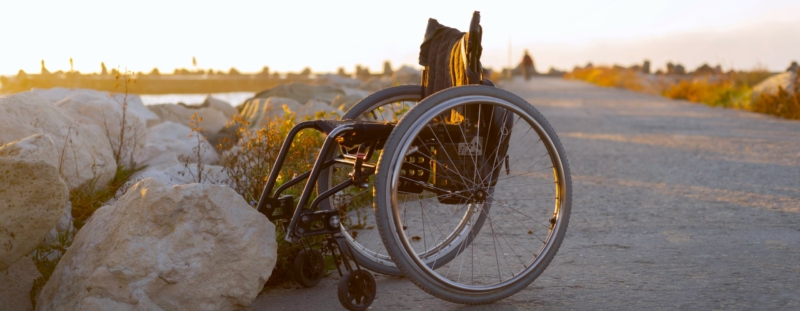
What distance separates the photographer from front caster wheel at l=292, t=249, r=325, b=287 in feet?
12.2

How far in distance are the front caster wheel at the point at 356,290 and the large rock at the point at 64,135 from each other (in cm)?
245

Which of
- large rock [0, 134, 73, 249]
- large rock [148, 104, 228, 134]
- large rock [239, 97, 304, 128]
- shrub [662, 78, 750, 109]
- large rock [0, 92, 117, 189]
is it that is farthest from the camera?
shrub [662, 78, 750, 109]

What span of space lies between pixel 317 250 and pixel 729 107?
1475cm

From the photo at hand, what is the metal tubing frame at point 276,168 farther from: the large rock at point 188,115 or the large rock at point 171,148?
the large rock at point 188,115

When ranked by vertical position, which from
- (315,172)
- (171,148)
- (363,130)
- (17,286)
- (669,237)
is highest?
(363,130)

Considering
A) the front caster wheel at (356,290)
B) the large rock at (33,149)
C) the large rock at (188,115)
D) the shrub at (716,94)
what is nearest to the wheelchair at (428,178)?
the front caster wheel at (356,290)

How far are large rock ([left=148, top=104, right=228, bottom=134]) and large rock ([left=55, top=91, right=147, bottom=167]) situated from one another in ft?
11.2

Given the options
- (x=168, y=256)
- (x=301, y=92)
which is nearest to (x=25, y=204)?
(x=168, y=256)

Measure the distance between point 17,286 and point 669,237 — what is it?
3.53 metres

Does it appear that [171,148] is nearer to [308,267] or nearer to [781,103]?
[308,267]

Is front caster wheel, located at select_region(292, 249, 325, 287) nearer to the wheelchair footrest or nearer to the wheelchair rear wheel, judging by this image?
the wheelchair rear wheel

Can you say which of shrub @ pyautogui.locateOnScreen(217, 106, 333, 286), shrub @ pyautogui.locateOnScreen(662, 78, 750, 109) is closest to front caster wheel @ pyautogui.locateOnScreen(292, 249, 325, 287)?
shrub @ pyautogui.locateOnScreen(217, 106, 333, 286)

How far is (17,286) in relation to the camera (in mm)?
3363

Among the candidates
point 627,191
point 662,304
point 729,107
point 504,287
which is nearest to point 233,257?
point 504,287
